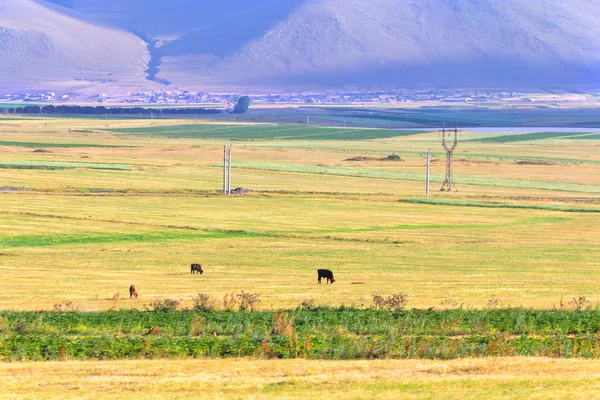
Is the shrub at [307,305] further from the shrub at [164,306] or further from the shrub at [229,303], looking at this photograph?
the shrub at [164,306]

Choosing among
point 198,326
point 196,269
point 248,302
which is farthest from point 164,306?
point 196,269

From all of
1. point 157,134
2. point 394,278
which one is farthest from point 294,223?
point 157,134

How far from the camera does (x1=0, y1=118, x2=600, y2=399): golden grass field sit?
20.5 metres

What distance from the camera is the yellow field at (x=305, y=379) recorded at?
19.4m

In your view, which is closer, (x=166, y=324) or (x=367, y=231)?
(x=166, y=324)

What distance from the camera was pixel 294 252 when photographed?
48938 mm

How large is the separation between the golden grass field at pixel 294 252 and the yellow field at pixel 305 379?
4 cm

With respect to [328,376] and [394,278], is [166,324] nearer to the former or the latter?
[328,376]

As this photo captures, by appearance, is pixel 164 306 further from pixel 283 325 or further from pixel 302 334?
pixel 302 334

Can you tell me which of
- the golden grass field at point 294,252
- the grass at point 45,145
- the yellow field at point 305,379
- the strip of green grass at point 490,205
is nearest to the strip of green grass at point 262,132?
the grass at point 45,145

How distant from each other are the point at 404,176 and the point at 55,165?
31.6 m

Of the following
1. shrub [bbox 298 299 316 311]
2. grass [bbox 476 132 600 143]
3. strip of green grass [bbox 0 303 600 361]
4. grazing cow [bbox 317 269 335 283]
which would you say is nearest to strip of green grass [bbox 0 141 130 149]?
grass [bbox 476 132 600 143]

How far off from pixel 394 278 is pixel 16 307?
14.0 m

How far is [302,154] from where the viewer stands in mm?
134125
